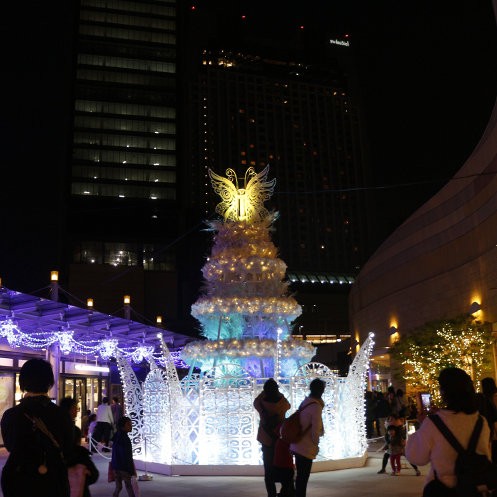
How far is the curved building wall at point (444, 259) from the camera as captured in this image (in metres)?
23.7

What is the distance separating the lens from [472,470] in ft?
10.7

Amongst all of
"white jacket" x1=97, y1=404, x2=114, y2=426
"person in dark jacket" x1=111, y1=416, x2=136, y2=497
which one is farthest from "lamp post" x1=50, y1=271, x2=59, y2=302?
"person in dark jacket" x1=111, y1=416, x2=136, y2=497

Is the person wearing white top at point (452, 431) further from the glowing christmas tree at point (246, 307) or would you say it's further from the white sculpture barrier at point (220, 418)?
the glowing christmas tree at point (246, 307)

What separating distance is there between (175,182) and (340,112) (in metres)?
67.1

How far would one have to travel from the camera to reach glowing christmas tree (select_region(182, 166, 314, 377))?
12984 mm

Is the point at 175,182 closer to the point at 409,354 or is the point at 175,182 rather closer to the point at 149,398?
the point at 409,354

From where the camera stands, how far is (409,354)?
82.0 feet

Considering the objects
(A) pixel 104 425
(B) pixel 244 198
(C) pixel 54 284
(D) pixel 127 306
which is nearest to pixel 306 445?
(B) pixel 244 198

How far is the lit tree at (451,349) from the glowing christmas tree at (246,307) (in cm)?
1098

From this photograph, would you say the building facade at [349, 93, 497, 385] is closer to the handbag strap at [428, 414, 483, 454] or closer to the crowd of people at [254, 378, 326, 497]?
the crowd of people at [254, 378, 326, 497]

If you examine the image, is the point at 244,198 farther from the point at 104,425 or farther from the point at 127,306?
the point at 127,306

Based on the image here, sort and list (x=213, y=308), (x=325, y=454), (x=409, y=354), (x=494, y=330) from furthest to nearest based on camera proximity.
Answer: (x=409, y=354) < (x=494, y=330) < (x=213, y=308) < (x=325, y=454)

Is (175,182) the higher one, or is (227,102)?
(227,102)

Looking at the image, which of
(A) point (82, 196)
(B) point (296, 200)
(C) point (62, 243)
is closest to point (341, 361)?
(C) point (62, 243)
